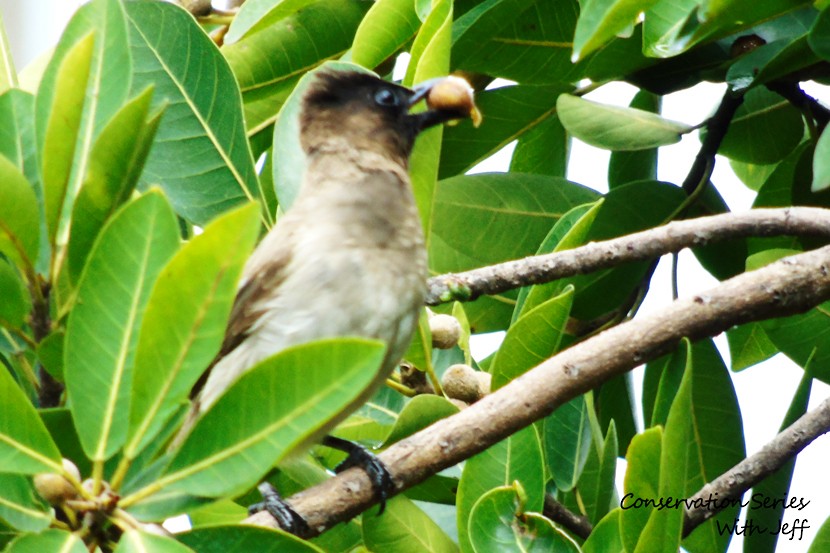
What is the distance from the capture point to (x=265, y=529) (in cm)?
153

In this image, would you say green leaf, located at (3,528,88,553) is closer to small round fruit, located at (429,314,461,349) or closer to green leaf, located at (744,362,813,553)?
small round fruit, located at (429,314,461,349)

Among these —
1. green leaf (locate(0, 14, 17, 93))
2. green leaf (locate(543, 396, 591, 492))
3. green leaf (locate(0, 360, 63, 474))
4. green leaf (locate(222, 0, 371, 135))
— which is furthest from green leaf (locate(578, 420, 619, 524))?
green leaf (locate(0, 14, 17, 93))

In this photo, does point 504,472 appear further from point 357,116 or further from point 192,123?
point 357,116

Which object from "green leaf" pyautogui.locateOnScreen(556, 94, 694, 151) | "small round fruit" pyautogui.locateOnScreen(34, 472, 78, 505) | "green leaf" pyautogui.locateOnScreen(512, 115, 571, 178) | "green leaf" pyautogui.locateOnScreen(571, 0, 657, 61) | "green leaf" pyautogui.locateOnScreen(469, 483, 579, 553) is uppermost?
"green leaf" pyautogui.locateOnScreen(571, 0, 657, 61)

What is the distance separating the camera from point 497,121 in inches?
109

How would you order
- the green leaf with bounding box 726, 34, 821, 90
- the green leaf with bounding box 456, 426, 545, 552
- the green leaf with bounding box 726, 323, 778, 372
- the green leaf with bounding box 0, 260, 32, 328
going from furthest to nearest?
the green leaf with bounding box 726, 323, 778, 372
the green leaf with bounding box 726, 34, 821, 90
the green leaf with bounding box 456, 426, 545, 552
the green leaf with bounding box 0, 260, 32, 328

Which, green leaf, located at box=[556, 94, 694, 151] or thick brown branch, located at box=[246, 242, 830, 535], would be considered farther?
green leaf, located at box=[556, 94, 694, 151]

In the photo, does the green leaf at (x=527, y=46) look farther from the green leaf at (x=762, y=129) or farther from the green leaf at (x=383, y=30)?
the green leaf at (x=762, y=129)

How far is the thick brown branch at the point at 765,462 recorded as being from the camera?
2014mm

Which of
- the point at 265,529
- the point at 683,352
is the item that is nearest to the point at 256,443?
the point at 265,529

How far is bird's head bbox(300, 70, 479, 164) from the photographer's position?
2750 mm

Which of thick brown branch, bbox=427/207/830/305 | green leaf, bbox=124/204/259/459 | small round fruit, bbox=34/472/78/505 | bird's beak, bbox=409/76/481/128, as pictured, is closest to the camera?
green leaf, bbox=124/204/259/459

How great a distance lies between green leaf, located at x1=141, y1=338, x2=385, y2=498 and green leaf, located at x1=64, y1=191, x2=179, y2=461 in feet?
0.35

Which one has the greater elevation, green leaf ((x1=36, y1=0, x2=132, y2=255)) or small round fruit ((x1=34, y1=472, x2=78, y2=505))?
green leaf ((x1=36, y1=0, x2=132, y2=255))
